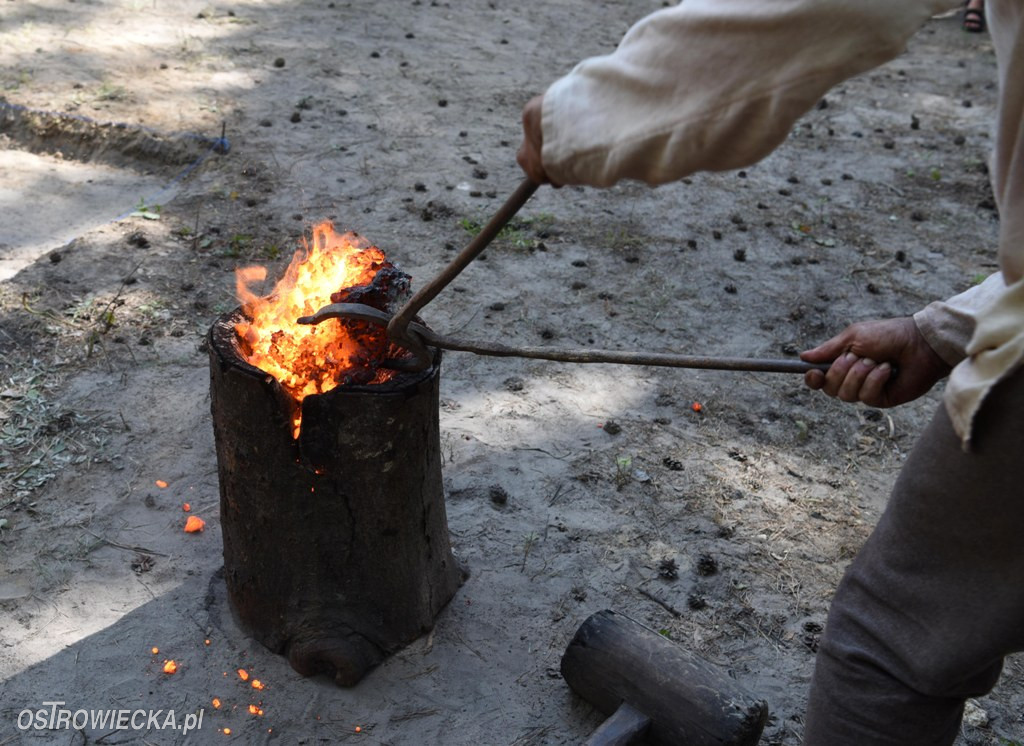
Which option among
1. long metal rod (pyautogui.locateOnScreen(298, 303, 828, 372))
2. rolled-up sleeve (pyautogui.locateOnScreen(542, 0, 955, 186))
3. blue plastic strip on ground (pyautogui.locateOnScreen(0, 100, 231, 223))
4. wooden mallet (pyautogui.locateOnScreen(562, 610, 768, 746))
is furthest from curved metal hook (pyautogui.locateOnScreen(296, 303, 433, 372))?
blue plastic strip on ground (pyautogui.locateOnScreen(0, 100, 231, 223))

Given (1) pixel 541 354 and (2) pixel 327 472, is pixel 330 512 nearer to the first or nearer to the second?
(2) pixel 327 472

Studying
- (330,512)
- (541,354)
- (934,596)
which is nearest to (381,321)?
(541,354)

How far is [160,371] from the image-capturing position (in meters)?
4.09

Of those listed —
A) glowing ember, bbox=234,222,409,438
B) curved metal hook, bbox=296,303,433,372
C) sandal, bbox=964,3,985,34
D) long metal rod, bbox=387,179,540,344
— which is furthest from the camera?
sandal, bbox=964,3,985,34

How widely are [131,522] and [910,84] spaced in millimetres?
7645

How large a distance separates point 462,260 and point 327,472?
81cm

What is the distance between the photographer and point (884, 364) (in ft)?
7.01

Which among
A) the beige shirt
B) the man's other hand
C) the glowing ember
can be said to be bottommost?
the glowing ember

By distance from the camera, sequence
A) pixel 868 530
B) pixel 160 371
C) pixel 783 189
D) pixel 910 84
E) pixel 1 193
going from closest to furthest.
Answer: pixel 868 530, pixel 160 371, pixel 1 193, pixel 783 189, pixel 910 84

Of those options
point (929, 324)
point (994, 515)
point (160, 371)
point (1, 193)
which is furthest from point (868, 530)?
point (1, 193)

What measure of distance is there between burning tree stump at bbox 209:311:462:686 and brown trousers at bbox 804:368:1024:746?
1232 millimetres

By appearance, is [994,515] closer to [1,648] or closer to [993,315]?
[993,315]

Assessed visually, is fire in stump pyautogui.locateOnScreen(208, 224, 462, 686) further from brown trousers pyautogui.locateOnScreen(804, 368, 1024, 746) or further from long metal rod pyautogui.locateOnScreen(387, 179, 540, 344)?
brown trousers pyautogui.locateOnScreen(804, 368, 1024, 746)

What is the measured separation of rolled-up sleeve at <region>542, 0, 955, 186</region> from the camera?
1.53m
